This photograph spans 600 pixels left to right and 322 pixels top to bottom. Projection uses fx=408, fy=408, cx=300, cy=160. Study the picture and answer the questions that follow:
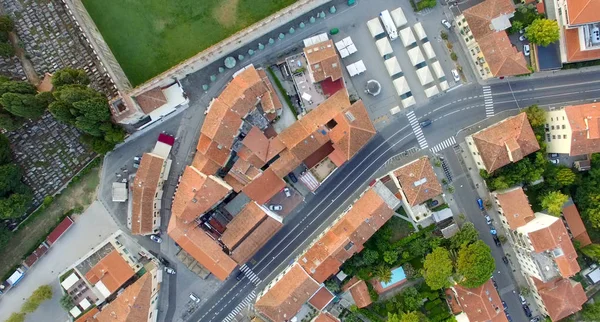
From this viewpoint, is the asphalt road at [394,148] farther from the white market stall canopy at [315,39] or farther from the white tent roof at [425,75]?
the white market stall canopy at [315,39]

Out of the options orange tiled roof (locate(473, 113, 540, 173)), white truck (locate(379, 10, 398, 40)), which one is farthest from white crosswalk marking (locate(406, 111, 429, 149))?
white truck (locate(379, 10, 398, 40))

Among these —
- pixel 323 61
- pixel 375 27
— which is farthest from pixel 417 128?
pixel 323 61

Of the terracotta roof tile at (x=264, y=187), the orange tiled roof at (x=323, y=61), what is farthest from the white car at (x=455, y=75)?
the terracotta roof tile at (x=264, y=187)

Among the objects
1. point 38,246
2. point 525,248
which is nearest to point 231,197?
point 38,246

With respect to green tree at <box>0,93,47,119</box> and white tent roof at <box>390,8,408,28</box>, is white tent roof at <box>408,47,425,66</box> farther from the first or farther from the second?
green tree at <box>0,93,47,119</box>

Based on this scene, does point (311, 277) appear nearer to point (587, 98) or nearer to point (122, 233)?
point (122, 233)

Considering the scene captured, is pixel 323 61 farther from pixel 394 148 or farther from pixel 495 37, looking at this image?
pixel 495 37

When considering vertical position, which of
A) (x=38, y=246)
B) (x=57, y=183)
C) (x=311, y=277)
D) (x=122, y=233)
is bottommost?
(x=311, y=277)
